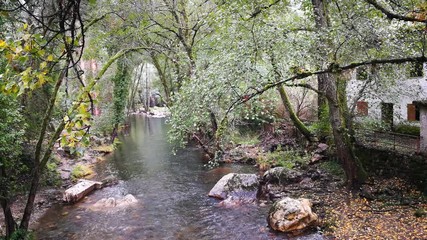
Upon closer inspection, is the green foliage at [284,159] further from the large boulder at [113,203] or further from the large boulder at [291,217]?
the large boulder at [113,203]

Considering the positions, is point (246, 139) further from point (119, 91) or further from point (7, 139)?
point (7, 139)

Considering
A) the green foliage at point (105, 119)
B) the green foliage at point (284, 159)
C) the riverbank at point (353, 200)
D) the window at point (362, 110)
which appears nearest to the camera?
the riverbank at point (353, 200)

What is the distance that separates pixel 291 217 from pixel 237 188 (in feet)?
11.7

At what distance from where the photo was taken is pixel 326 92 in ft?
39.6

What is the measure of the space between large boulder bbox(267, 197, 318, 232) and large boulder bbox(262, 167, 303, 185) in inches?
134

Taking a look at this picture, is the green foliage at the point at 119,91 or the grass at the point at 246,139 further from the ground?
the green foliage at the point at 119,91

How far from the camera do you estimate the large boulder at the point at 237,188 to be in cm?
1279

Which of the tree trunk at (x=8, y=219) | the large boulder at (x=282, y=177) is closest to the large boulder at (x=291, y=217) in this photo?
the large boulder at (x=282, y=177)

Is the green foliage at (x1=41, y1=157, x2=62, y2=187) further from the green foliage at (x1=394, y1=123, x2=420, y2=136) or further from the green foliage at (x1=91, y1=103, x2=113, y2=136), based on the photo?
the green foliage at (x1=394, y1=123, x2=420, y2=136)

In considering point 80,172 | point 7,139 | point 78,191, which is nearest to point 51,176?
point 80,172

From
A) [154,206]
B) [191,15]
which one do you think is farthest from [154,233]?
[191,15]

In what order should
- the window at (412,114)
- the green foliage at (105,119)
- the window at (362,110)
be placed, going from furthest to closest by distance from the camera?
the green foliage at (105,119), the window at (412,114), the window at (362,110)

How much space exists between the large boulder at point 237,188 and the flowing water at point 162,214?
43 centimetres

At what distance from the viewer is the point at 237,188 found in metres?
13.1
